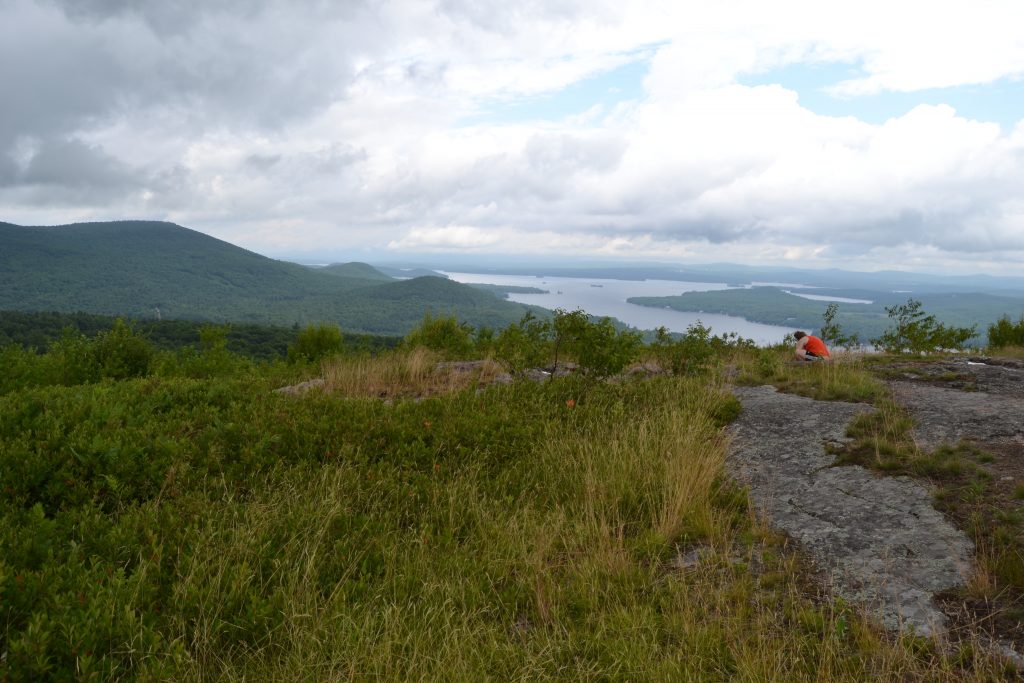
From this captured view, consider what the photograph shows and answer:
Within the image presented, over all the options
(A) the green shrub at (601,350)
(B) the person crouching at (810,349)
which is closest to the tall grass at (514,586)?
(A) the green shrub at (601,350)

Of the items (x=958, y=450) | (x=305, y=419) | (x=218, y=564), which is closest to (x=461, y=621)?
(x=218, y=564)

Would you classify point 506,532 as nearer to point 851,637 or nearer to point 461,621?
point 461,621

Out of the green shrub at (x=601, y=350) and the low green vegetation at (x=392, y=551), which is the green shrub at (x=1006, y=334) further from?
the low green vegetation at (x=392, y=551)

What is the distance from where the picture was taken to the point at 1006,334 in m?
16.7

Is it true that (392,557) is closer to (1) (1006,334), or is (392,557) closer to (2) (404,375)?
(2) (404,375)

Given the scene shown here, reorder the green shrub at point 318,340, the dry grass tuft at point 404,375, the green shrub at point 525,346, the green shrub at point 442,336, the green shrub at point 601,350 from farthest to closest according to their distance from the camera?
the green shrub at point 318,340, the green shrub at point 442,336, the green shrub at point 525,346, the dry grass tuft at point 404,375, the green shrub at point 601,350

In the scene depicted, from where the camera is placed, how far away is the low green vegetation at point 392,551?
298 cm

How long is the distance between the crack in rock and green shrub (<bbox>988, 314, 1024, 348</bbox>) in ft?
45.7

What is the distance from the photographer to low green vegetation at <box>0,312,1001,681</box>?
2.98 metres

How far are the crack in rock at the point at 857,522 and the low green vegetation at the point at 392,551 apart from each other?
0.91ft

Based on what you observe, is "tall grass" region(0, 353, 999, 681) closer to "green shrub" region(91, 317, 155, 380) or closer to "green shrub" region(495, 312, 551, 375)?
"green shrub" region(495, 312, 551, 375)

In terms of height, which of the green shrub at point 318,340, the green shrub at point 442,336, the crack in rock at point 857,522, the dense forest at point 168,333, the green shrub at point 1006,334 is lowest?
the dense forest at point 168,333

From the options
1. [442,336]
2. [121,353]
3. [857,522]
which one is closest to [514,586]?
[857,522]

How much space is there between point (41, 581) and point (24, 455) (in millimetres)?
2366
